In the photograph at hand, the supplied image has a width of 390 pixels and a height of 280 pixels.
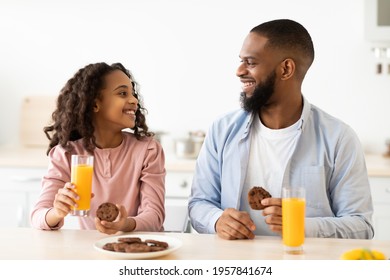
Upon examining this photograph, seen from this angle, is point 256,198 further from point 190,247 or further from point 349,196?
point 349,196

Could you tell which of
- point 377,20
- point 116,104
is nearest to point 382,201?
point 377,20

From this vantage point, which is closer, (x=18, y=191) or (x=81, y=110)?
(x=81, y=110)

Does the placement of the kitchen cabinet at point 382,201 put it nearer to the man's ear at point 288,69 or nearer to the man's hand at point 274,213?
→ the man's ear at point 288,69

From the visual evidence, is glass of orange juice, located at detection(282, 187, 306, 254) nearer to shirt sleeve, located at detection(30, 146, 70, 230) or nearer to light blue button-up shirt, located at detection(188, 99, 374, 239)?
light blue button-up shirt, located at detection(188, 99, 374, 239)

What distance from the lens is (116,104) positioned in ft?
6.92

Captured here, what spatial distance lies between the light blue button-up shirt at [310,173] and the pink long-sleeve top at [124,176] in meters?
0.14

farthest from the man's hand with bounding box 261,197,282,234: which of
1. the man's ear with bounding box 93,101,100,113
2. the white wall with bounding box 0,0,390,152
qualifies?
the white wall with bounding box 0,0,390,152

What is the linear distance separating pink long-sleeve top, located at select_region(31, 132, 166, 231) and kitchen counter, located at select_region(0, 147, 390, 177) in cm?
119

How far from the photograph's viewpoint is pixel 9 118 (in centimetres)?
402

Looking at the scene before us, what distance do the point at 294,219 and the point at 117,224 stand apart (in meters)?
0.51

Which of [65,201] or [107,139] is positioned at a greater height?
[107,139]

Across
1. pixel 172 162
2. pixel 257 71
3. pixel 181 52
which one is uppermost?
pixel 181 52

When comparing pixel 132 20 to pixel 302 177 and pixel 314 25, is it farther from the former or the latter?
pixel 302 177
